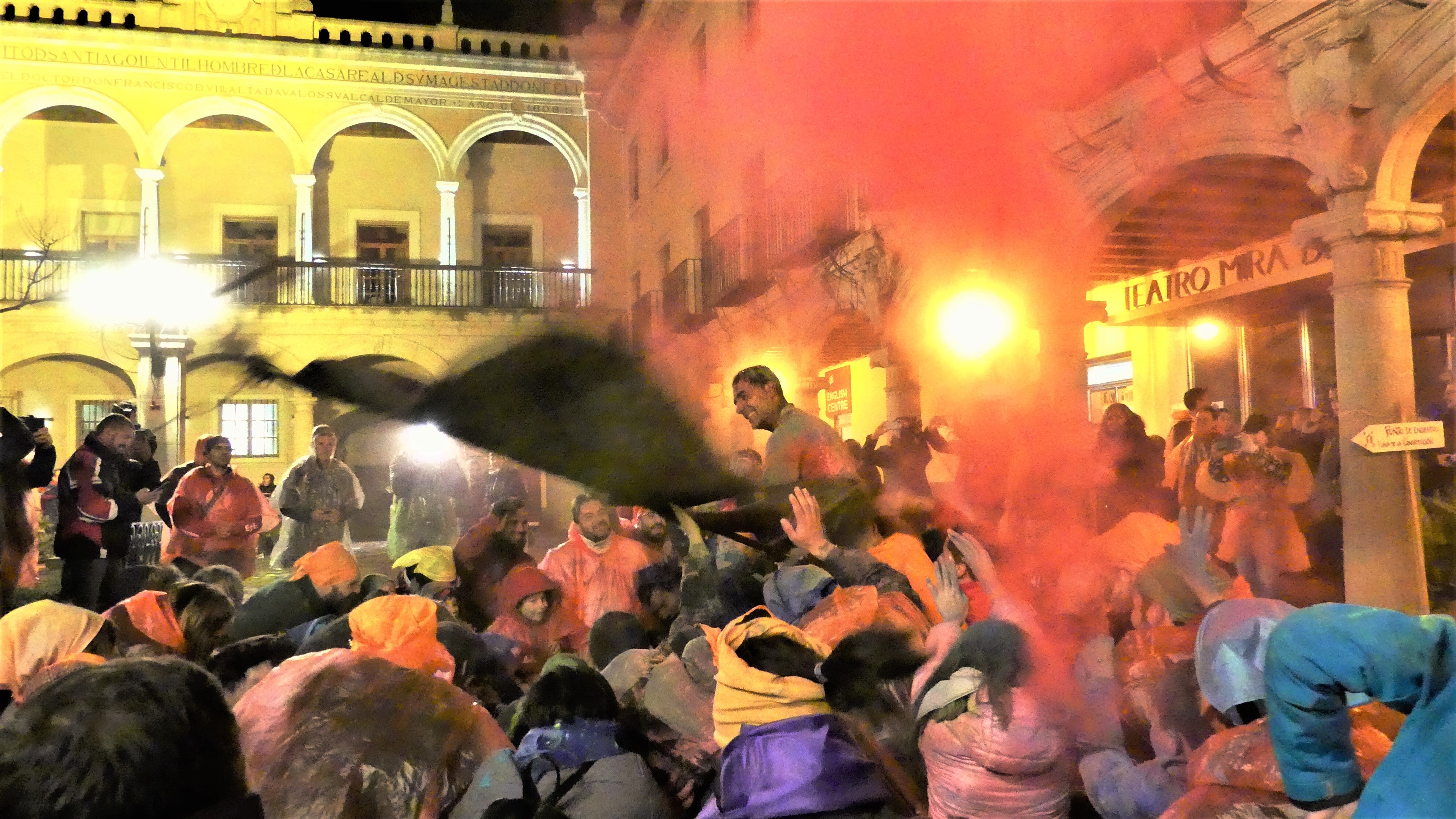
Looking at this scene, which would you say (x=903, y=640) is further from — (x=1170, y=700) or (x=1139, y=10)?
(x=1139, y=10)

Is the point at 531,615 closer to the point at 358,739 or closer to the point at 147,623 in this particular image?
the point at 147,623

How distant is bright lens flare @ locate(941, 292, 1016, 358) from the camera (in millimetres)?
6512

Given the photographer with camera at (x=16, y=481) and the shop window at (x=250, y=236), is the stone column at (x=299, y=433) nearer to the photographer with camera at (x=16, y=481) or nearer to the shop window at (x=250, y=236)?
the shop window at (x=250, y=236)

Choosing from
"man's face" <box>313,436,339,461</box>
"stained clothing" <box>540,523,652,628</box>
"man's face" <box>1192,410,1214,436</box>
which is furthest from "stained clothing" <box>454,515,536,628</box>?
"man's face" <box>1192,410,1214,436</box>

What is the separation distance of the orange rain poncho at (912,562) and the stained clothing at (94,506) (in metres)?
4.51

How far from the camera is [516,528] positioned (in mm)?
4227

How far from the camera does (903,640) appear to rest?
2.47 metres

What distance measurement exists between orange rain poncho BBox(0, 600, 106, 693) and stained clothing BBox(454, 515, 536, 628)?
1.60 metres

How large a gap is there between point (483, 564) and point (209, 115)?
46.8 feet

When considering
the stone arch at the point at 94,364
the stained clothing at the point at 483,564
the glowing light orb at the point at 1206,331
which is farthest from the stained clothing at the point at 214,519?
the stone arch at the point at 94,364

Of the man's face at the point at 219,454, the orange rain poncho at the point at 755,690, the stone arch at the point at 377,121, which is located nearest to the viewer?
the orange rain poncho at the point at 755,690

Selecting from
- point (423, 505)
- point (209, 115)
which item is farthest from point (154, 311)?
point (423, 505)

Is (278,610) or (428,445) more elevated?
(428,445)

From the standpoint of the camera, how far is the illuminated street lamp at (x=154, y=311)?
388 inches
